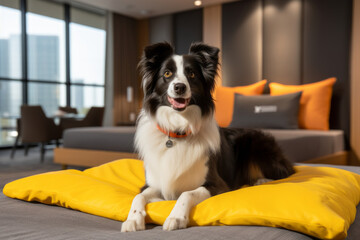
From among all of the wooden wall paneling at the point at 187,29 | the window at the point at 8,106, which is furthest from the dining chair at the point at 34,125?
the wooden wall paneling at the point at 187,29

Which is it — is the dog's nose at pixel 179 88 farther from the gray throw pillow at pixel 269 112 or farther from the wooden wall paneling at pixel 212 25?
the wooden wall paneling at pixel 212 25

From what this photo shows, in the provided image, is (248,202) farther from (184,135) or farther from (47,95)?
(47,95)

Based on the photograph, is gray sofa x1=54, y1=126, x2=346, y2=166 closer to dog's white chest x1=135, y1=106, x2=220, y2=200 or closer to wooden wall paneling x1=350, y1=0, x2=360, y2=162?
wooden wall paneling x1=350, y1=0, x2=360, y2=162

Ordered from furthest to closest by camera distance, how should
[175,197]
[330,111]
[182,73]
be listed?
[330,111] → [182,73] → [175,197]

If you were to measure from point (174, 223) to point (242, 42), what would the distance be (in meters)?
4.69

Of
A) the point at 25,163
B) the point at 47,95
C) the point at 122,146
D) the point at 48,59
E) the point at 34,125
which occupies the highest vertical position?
the point at 48,59

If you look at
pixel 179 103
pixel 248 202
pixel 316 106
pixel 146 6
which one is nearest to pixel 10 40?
pixel 146 6

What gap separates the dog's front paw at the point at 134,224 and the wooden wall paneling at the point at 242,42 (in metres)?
4.37

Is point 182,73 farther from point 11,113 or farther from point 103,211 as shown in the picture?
point 11,113

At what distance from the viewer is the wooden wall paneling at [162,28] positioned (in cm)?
621

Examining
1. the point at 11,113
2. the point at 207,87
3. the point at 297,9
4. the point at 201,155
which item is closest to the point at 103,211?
the point at 201,155

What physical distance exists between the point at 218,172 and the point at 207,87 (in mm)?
437

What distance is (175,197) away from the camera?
1414 mm

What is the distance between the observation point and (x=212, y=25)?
5.66m
